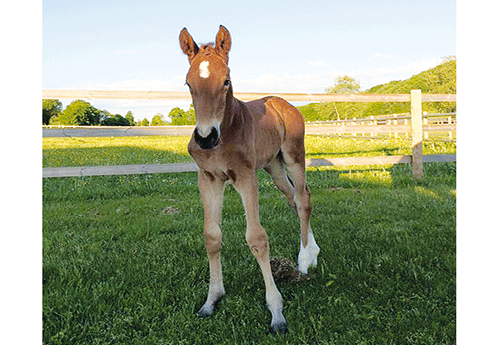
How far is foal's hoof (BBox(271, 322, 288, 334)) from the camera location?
261 centimetres

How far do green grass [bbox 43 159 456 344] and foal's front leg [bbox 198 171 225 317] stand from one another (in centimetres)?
8

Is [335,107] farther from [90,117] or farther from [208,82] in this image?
[208,82]

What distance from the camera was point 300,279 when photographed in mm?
3324

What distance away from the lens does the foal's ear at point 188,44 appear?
2.47 m

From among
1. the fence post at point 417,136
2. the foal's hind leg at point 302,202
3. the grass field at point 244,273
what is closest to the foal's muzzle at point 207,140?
the grass field at point 244,273

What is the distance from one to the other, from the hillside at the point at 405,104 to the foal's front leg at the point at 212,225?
521 inches

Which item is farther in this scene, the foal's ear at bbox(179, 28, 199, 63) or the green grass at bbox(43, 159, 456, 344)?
the green grass at bbox(43, 159, 456, 344)

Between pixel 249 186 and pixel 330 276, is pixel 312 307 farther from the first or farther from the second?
pixel 249 186

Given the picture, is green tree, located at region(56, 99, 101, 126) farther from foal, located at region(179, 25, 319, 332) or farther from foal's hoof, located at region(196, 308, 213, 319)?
foal's hoof, located at region(196, 308, 213, 319)

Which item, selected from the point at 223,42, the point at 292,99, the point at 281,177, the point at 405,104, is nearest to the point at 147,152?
the point at 292,99

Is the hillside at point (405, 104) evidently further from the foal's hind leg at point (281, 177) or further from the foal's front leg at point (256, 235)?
the foal's front leg at point (256, 235)

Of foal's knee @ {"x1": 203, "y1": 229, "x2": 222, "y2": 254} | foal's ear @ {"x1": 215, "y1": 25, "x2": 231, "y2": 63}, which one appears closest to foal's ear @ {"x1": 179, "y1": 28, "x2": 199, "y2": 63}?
foal's ear @ {"x1": 215, "y1": 25, "x2": 231, "y2": 63}

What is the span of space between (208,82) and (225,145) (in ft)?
1.67
